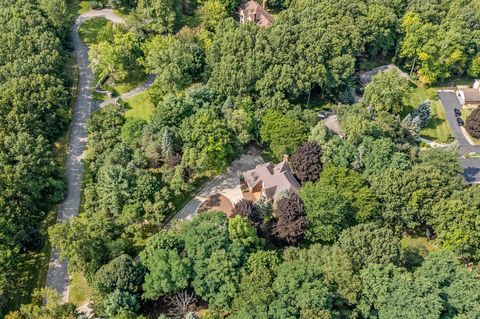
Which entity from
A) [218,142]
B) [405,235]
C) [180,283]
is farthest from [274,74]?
[180,283]

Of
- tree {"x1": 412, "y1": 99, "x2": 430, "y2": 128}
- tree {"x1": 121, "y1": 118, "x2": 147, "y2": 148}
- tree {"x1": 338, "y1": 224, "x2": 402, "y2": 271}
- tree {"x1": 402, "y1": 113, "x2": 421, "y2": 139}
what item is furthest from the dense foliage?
tree {"x1": 412, "y1": 99, "x2": 430, "y2": 128}

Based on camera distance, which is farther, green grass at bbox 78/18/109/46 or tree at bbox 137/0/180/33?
green grass at bbox 78/18/109/46

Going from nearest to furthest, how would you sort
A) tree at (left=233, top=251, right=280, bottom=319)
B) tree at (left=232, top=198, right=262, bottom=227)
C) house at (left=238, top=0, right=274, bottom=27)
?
1. tree at (left=233, top=251, right=280, bottom=319)
2. tree at (left=232, top=198, right=262, bottom=227)
3. house at (left=238, top=0, right=274, bottom=27)

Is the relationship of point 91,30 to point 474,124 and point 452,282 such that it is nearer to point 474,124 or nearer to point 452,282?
point 474,124

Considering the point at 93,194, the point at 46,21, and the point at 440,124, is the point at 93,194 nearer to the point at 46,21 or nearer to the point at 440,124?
the point at 46,21

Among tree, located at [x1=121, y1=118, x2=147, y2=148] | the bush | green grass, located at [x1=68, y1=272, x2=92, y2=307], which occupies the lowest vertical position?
green grass, located at [x1=68, y1=272, x2=92, y2=307]

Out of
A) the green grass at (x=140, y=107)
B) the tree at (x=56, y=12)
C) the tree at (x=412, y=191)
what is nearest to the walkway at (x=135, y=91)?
the green grass at (x=140, y=107)

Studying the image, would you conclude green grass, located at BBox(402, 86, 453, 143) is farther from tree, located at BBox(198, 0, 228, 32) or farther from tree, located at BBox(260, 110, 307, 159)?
tree, located at BBox(198, 0, 228, 32)
